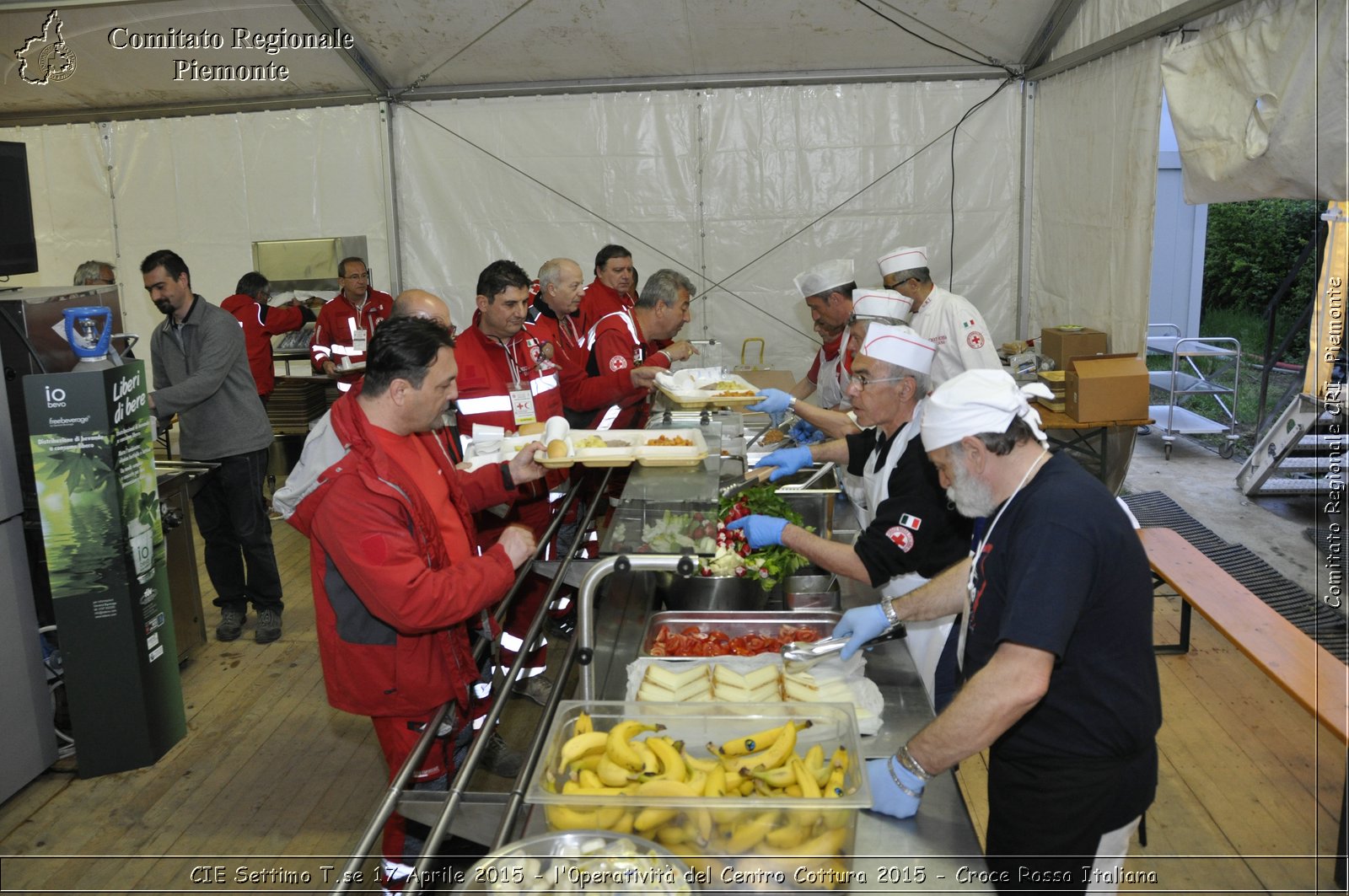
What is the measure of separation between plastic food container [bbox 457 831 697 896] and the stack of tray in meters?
7.08

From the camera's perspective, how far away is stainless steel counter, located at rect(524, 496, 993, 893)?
183 cm

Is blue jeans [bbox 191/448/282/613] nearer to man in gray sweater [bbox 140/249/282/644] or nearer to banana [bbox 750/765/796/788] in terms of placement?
man in gray sweater [bbox 140/249/282/644]

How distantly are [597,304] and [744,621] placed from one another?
3.58 meters

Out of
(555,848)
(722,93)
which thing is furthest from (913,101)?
(555,848)

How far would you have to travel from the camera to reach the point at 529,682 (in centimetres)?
461

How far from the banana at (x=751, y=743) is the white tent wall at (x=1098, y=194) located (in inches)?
187

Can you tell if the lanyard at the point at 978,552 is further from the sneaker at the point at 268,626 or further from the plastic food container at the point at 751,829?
the sneaker at the point at 268,626

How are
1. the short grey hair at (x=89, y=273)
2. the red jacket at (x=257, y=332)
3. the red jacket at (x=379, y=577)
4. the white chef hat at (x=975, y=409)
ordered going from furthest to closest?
the short grey hair at (x=89, y=273)
the red jacket at (x=257, y=332)
the red jacket at (x=379, y=577)
the white chef hat at (x=975, y=409)

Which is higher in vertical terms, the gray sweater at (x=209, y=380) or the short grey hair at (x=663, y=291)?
the short grey hair at (x=663, y=291)

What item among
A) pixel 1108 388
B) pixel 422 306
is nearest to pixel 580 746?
pixel 422 306

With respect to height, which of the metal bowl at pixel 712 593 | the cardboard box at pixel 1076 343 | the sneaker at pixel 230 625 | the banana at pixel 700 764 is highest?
the cardboard box at pixel 1076 343

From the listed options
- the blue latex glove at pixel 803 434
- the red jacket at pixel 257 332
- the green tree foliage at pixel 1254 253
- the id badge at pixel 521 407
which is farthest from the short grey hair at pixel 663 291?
the green tree foliage at pixel 1254 253

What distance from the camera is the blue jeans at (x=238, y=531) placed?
520 centimetres

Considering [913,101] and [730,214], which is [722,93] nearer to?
[730,214]
